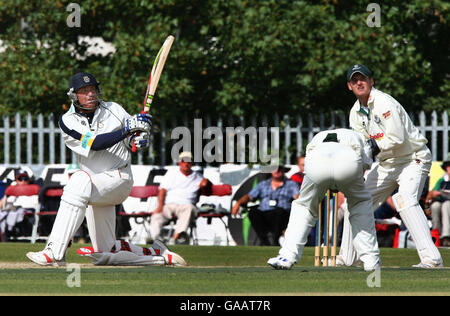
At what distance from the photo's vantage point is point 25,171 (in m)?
17.3

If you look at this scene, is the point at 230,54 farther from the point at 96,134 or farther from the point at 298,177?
the point at 96,134

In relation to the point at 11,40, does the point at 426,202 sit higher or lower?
lower

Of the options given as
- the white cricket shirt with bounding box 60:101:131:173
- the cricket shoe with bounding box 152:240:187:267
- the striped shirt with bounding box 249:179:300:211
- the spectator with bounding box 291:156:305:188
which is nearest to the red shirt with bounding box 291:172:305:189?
the spectator with bounding box 291:156:305:188

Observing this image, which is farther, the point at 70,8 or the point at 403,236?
the point at 70,8

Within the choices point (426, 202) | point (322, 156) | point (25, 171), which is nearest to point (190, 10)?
point (25, 171)

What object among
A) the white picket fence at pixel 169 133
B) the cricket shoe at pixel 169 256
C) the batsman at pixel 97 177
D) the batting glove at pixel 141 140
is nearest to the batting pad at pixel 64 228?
the batsman at pixel 97 177

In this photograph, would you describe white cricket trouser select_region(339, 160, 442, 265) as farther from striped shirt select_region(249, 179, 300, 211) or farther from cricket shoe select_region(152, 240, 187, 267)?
striped shirt select_region(249, 179, 300, 211)

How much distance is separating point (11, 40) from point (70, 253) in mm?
6733

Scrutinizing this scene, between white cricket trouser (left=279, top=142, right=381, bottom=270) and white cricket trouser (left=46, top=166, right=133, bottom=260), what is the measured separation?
1.96 metres

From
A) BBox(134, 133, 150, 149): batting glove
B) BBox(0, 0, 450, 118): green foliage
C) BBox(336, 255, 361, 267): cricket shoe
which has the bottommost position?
BBox(336, 255, 361, 267): cricket shoe

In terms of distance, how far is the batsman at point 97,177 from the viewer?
10.1m

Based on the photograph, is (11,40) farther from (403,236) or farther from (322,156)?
(322,156)

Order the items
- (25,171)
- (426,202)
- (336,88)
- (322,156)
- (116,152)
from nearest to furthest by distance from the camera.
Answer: (322,156), (116,152), (426,202), (25,171), (336,88)

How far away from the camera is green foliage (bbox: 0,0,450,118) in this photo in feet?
56.9
